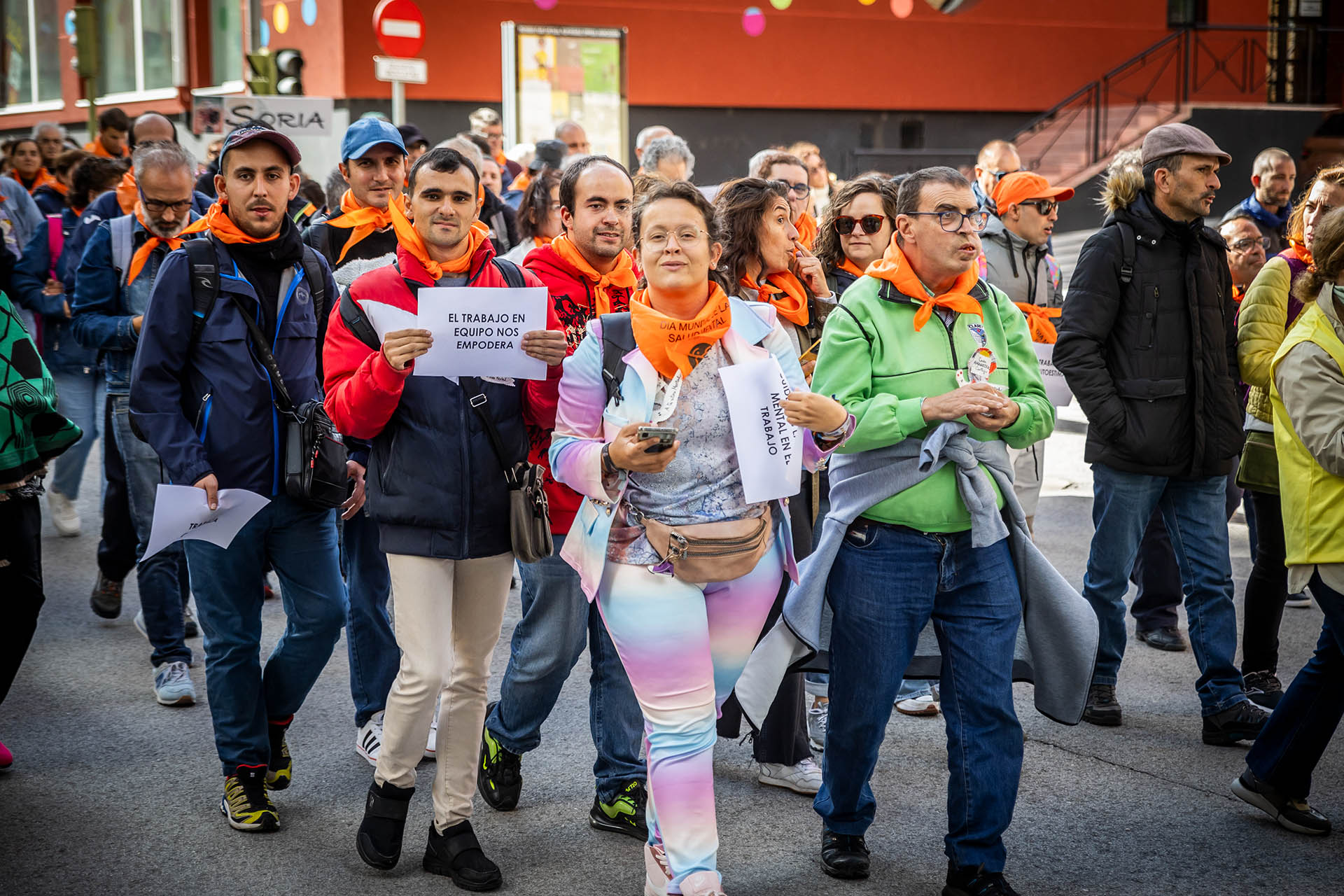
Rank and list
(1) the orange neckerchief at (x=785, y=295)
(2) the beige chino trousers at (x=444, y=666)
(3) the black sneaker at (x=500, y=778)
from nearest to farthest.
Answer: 1. (2) the beige chino trousers at (x=444, y=666)
2. (3) the black sneaker at (x=500, y=778)
3. (1) the orange neckerchief at (x=785, y=295)

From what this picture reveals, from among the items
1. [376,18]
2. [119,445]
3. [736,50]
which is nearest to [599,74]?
[376,18]

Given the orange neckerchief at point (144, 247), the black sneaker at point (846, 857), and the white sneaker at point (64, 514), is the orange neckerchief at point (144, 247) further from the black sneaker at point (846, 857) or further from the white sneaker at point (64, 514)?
the black sneaker at point (846, 857)

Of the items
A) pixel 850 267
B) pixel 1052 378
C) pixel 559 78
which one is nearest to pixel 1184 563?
pixel 1052 378

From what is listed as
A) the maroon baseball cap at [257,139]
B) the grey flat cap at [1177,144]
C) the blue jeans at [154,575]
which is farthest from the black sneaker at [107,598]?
the grey flat cap at [1177,144]

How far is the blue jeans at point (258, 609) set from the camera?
174 inches

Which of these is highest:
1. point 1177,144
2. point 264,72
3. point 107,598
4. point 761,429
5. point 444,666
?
point 264,72

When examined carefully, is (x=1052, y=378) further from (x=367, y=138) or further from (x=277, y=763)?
(x=277, y=763)

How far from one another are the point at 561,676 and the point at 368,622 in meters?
0.94

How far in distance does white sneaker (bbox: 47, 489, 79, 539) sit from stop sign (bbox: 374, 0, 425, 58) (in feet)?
21.3

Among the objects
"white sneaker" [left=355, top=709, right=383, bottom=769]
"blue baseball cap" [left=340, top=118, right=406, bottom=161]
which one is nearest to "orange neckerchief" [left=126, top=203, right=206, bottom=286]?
"blue baseball cap" [left=340, top=118, right=406, bottom=161]

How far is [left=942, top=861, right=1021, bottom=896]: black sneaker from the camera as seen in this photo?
12.8 ft

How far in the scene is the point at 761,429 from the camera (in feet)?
11.7

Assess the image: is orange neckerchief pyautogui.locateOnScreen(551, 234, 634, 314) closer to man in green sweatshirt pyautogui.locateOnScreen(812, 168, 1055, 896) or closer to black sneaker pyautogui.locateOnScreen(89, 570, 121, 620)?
man in green sweatshirt pyautogui.locateOnScreen(812, 168, 1055, 896)

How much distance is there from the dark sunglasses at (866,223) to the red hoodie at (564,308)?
4.49ft
